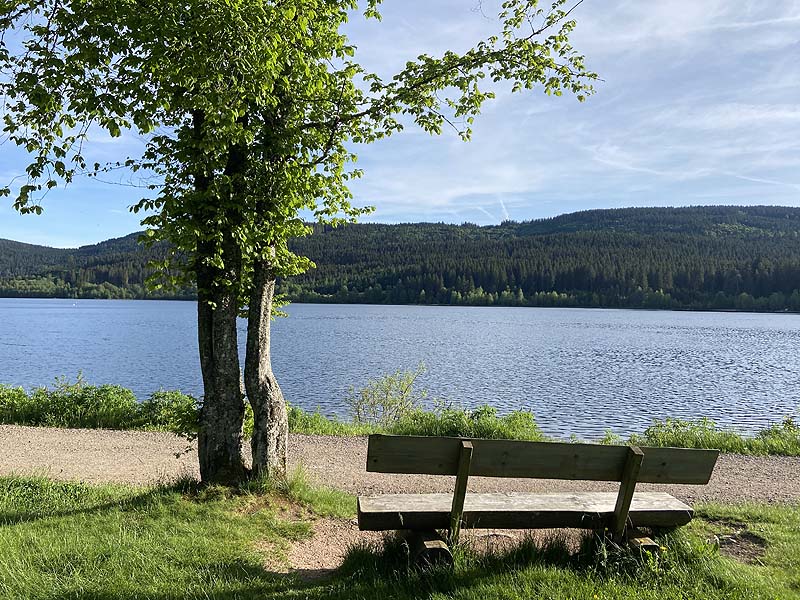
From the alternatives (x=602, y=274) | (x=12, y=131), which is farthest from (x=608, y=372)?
(x=602, y=274)

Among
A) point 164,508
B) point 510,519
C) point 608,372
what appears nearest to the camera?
point 510,519

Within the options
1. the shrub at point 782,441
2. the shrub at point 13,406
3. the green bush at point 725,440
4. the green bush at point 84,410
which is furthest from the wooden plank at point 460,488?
the shrub at point 13,406

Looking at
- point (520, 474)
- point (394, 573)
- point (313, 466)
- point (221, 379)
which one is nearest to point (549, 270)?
point (313, 466)

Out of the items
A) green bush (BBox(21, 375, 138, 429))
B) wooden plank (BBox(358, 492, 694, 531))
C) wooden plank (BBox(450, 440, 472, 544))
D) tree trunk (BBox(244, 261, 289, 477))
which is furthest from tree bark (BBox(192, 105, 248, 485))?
green bush (BBox(21, 375, 138, 429))

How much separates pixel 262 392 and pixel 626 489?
373 centimetres

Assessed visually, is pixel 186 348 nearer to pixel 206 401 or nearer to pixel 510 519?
pixel 206 401

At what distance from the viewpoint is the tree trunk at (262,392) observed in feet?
21.3

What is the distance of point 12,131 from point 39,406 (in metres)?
9.21

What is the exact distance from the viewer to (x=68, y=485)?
7.21 meters

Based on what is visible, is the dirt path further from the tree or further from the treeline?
the treeline

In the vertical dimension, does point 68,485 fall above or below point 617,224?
below

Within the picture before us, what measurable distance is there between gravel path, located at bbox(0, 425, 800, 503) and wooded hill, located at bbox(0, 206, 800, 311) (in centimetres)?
8289

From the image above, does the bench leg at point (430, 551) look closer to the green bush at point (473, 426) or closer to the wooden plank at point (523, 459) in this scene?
Answer: the wooden plank at point (523, 459)

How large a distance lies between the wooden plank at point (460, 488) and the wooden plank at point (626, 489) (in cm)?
118
